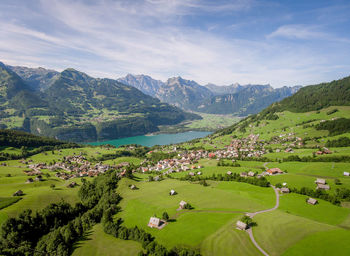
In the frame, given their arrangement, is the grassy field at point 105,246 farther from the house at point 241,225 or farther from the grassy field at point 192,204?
the house at point 241,225

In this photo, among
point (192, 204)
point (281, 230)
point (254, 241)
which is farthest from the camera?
point (192, 204)

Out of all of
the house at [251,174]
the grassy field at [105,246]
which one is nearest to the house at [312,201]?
the house at [251,174]

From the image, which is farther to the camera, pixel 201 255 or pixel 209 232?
pixel 209 232

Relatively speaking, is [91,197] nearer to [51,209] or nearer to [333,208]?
[51,209]

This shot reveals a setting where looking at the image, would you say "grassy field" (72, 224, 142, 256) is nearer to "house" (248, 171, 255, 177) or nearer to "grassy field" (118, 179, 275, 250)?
"grassy field" (118, 179, 275, 250)

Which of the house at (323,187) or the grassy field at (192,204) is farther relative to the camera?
the house at (323,187)

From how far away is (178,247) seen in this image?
40.5m

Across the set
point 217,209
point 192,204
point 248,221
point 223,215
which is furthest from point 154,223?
point 248,221

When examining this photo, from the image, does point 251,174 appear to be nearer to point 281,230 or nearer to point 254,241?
point 281,230

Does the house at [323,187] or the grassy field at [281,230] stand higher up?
the house at [323,187]

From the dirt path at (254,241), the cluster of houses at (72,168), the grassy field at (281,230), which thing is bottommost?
the cluster of houses at (72,168)

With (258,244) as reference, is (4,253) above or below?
below

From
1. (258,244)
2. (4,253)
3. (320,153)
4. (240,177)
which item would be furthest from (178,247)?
(320,153)

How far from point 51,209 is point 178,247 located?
4345 cm
